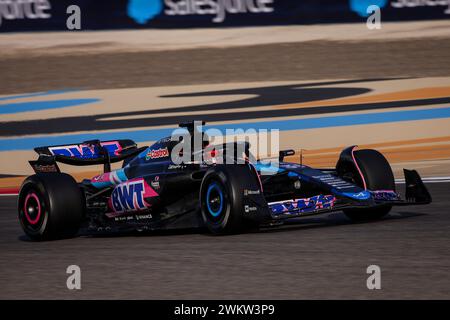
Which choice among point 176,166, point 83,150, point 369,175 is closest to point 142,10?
point 83,150

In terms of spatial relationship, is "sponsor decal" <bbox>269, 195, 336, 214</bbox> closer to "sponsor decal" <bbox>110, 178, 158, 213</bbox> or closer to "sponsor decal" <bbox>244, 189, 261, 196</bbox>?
"sponsor decal" <bbox>244, 189, 261, 196</bbox>

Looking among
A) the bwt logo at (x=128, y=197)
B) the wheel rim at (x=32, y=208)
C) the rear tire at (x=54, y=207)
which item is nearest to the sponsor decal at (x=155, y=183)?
the bwt logo at (x=128, y=197)

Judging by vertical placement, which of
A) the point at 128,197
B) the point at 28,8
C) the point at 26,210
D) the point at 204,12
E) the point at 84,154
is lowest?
the point at 26,210

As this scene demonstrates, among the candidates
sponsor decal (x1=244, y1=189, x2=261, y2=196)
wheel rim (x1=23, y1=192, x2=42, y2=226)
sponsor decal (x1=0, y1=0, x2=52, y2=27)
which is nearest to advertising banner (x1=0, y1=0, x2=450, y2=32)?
sponsor decal (x1=0, y1=0, x2=52, y2=27)

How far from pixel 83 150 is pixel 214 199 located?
240 centimetres

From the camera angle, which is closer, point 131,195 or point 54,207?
point 54,207

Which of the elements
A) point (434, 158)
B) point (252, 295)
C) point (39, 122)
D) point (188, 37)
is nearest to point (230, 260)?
point (252, 295)

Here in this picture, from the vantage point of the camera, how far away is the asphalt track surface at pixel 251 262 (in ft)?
19.8

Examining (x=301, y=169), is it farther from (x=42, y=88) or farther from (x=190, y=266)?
(x=42, y=88)

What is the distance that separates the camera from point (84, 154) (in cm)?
1034

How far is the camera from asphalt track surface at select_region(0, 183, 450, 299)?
6035 millimetres

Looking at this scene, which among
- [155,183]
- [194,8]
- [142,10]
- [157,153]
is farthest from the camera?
[142,10]

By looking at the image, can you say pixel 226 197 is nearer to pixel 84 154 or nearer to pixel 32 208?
pixel 32 208

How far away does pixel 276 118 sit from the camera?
1914cm
